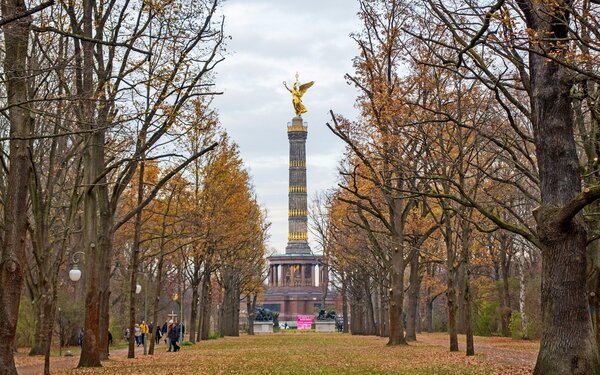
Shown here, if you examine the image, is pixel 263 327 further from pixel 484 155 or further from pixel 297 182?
Answer: pixel 484 155

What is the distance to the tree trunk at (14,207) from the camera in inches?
486

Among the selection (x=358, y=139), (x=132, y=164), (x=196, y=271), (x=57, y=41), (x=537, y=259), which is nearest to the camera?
(x=132, y=164)

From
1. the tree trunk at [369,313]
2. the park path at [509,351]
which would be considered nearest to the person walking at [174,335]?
the park path at [509,351]

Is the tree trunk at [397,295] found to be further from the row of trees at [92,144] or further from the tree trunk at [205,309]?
the tree trunk at [205,309]

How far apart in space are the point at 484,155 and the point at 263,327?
157 ft

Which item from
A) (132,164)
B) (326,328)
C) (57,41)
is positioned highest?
(57,41)

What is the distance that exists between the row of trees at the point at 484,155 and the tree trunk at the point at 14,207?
651 centimetres

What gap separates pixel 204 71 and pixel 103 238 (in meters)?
5.15

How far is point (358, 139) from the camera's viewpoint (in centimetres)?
2639

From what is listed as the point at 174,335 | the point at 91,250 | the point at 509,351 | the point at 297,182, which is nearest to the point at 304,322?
the point at 297,182

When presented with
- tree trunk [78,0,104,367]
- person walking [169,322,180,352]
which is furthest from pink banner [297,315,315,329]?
tree trunk [78,0,104,367]

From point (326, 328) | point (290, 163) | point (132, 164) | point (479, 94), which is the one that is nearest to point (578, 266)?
point (132, 164)

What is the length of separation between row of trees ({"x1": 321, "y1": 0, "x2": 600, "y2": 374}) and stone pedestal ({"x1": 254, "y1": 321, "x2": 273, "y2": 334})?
64.0 feet

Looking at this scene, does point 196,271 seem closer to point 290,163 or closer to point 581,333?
point 581,333
